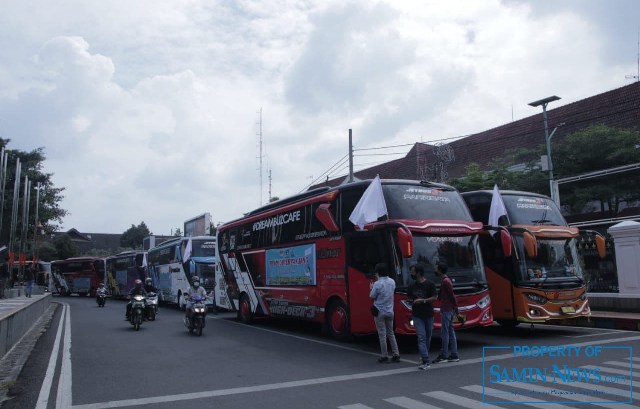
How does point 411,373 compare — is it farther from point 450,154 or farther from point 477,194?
point 450,154

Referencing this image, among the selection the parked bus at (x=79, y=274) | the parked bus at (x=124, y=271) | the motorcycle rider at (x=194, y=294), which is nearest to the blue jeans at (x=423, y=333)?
the motorcycle rider at (x=194, y=294)

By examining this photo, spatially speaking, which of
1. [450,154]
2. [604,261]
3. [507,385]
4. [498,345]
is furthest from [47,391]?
[450,154]

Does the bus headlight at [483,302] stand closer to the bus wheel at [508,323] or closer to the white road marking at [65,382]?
the bus wheel at [508,323]

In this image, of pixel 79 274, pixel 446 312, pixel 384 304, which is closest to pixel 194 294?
pixel 384 304

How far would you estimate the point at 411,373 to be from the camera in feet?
28.1

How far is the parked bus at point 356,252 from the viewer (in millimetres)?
10508

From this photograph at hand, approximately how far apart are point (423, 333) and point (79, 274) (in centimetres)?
4095

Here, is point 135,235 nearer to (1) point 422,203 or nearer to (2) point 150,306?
(2) point 150,306

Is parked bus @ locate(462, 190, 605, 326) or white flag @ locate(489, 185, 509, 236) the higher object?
white flag @ locate(489, 185, 509, 236)

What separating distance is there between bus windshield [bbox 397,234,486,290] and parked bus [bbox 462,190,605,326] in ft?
3.12

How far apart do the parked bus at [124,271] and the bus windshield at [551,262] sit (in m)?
25.0

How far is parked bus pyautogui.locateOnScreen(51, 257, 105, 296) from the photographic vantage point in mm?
42781

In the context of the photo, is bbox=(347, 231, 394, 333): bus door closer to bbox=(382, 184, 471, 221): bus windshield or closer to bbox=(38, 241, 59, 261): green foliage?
bbox=(382, 184, 471, 221): bus windshield

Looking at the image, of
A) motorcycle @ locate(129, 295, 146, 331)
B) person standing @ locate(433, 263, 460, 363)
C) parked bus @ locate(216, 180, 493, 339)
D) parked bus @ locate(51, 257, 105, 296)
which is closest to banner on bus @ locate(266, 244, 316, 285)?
parked bus @ locate(216, 180, 493, 339)
